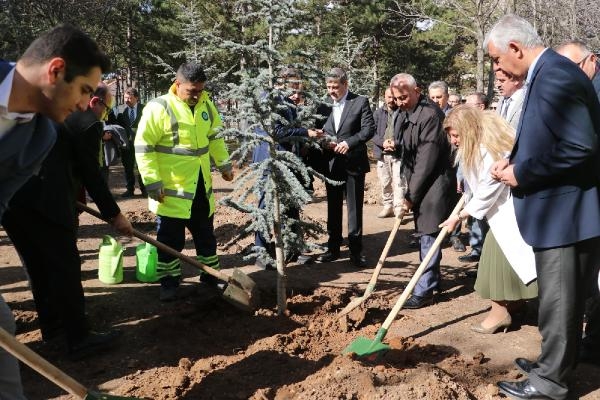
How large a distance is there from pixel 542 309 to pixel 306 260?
3.41 metres

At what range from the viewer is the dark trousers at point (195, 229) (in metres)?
4.78

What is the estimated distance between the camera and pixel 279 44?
4.28 metres

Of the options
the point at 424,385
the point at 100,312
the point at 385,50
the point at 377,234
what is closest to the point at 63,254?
the point at 100,312

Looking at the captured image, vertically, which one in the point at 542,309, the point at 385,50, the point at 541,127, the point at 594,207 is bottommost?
the point at 542,309

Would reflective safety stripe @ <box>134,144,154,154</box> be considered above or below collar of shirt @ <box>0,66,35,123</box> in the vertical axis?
below

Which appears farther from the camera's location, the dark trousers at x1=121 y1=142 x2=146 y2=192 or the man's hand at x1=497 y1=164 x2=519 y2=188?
the dark trousers at x1=121 y1=142 x2=146 y2=192

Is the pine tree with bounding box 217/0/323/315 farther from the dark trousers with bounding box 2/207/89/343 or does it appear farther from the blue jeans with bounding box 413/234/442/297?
the dark trousers with bounding box 2/207/89/343

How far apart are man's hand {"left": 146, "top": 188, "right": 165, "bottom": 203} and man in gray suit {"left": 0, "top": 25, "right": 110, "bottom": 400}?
226 centimetres

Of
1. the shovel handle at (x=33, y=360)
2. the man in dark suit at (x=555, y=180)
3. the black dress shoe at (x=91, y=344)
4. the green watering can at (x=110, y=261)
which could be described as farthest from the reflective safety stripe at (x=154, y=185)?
the man in dark suit at (x=555, y=180)

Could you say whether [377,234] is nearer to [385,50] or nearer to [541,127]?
[541,127]

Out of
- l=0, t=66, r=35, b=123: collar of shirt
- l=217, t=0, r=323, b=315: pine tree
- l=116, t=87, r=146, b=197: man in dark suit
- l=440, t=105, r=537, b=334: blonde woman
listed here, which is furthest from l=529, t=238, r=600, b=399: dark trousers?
l=116, t=87, r=146, b=197: man in dark suit

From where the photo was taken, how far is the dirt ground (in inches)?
127

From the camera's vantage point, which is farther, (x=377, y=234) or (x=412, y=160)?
(x=377, y=234)

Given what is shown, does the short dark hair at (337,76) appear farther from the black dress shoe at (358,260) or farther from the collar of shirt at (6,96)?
the collar of shirt at (6,96)
